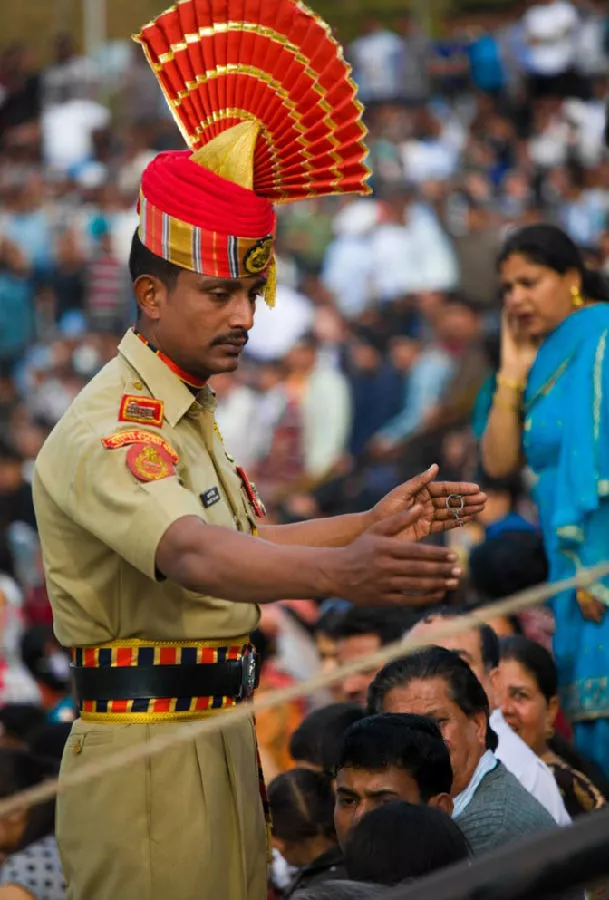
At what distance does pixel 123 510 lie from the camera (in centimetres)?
307

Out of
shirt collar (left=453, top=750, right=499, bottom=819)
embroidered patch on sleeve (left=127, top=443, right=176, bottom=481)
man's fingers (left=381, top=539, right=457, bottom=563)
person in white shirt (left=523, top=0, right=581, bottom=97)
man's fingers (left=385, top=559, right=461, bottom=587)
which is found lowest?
shirt collar (left=453, top=750, right=499, bottom=819)

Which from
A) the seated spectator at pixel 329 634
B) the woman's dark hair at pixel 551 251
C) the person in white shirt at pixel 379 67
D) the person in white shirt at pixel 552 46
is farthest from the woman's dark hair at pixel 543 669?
the person in white shirt at pixel 379 67

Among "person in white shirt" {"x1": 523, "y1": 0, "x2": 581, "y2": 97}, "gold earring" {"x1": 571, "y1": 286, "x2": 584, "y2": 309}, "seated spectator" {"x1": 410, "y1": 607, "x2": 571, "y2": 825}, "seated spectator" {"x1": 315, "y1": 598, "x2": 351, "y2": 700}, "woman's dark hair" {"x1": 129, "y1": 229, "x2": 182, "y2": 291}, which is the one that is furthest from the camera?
"person in white shirt" {"x1": 523, "y1": 0, "x2": 581, "y2": 97}

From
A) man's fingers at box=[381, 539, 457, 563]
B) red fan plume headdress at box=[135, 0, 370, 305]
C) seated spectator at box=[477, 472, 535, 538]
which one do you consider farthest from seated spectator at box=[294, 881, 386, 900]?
seated spectator at box=[477, 472, 535, 538]

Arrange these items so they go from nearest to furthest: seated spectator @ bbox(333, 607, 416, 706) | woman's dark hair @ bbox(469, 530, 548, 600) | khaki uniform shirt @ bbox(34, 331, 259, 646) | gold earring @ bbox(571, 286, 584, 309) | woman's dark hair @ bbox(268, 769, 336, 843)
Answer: khaki uniform shirt @ bbox(34, 331, 259, 646)
woman's dark hair @ bbox(268, 769, 336, 843)
gold earring @ bbox(571, 286, 584, 309)
seated spectator @ bbox(333, 607, 416, 706)
woman's dark hair @ bbox(469, 530, 548, 600)

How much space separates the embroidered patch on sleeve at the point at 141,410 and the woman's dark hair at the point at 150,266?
0.24 m

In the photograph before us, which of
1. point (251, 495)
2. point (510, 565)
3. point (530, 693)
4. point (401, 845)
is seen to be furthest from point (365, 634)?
point (401, 845)

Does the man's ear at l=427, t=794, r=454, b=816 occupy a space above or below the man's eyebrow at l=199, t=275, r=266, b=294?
below

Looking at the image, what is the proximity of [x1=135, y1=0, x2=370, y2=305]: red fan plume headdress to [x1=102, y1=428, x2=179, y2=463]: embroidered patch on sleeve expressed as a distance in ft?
1.23

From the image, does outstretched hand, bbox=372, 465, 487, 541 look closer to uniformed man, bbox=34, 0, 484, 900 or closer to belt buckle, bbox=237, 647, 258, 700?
uniformed man, bbox=34, 0, 484, 900

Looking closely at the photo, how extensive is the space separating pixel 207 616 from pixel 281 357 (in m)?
10.3

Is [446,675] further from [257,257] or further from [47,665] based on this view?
[47,665]

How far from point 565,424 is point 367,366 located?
25.3 feet

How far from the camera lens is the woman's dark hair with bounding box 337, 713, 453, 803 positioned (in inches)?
151
